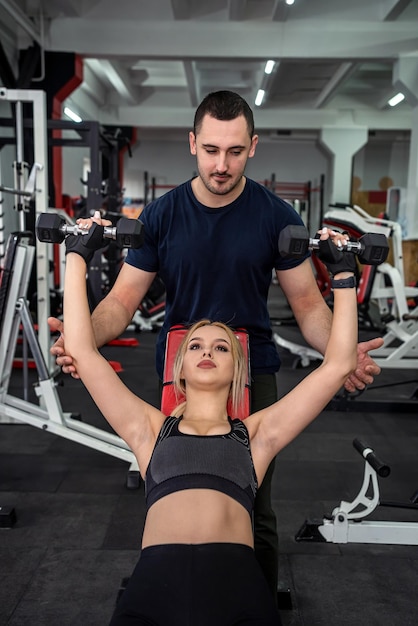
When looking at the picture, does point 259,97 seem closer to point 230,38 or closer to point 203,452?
point 230,38

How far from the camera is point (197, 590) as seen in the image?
1.09 metres

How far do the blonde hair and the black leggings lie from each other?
0.37 m

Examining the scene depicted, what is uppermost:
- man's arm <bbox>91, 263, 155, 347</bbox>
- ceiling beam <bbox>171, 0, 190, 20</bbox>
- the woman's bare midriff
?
ceiling beam <bbox>171, 0, 190, 20</bbox>

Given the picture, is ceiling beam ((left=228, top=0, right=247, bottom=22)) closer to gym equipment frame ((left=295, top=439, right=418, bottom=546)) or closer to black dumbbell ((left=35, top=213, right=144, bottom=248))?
gym equipment frame ((left=295, top=439, right=418, bottom=546))

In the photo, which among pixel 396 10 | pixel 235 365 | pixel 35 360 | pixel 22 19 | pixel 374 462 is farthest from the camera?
pixel 396 10

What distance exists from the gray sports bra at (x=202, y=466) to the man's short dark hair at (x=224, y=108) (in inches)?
28.8

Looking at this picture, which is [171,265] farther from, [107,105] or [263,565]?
[107,105]

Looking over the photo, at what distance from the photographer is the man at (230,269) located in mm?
1479

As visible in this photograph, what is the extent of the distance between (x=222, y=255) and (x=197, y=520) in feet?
2.09

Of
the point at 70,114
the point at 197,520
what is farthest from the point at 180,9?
the point at 197,520

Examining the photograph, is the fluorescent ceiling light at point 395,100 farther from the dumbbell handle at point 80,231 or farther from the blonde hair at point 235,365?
the dumbbell handle at point 80,231

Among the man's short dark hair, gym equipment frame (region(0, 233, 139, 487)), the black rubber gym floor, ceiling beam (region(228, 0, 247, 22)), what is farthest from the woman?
ceiling beam (region(228, 0, 247, 22))

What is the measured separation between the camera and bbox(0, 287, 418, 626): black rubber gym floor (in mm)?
1760

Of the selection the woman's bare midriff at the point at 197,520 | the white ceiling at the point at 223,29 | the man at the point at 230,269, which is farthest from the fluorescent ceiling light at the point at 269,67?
the woman's bare midriff at the point at 197,520
